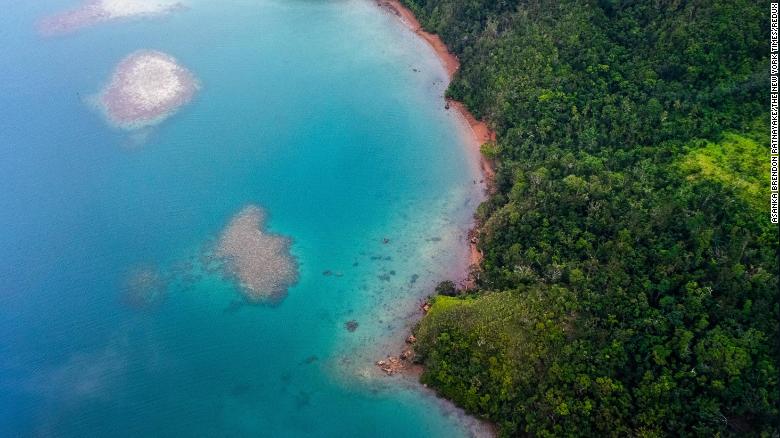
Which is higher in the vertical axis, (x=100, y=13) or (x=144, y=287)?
(x=144, y=287)

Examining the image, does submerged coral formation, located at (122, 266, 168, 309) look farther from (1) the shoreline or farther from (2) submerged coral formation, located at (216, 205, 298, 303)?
(1) the shoreline

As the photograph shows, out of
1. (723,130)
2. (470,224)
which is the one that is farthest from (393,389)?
(723,130)

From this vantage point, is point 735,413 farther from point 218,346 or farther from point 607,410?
point 218,346

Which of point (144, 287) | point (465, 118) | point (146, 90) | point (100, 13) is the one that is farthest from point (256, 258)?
point (100, 13)

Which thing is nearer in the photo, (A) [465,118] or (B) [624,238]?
(B) [624,238]

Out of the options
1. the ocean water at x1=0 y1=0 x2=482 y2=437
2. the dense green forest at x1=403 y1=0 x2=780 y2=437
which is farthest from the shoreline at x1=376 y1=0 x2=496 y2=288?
the dense green forest at x1=403 y1=0 x2=780 y2=437

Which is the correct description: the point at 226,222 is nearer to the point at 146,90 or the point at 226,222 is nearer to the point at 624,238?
the point at 146,90

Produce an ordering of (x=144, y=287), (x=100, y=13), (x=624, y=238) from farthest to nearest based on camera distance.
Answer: (x=100, y=13) → (x=144, y=287) → (x=624, y=238)
